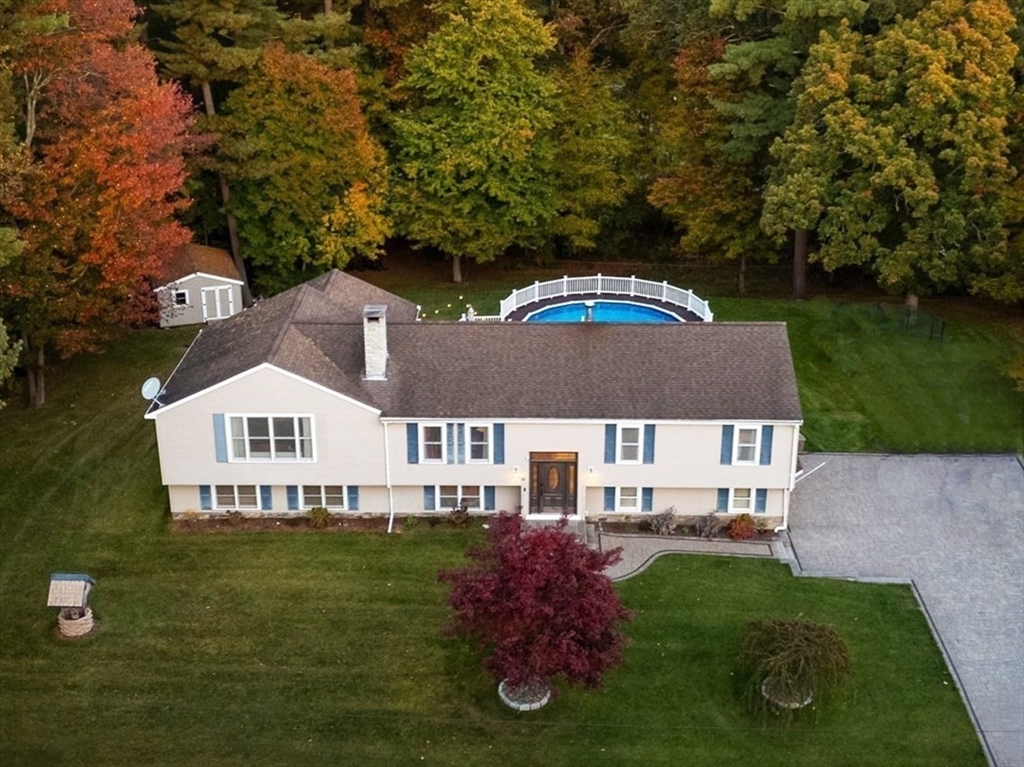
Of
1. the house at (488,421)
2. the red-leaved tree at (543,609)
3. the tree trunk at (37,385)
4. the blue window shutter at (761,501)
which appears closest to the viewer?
the red-leaved tree at (543,609)

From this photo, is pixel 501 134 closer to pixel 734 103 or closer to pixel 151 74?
pixel 734 103

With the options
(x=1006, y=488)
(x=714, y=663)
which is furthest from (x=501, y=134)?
(x=714, y=663)

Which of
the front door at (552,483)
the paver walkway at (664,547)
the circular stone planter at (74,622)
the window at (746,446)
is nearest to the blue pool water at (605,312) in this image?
the front door at (552,483)

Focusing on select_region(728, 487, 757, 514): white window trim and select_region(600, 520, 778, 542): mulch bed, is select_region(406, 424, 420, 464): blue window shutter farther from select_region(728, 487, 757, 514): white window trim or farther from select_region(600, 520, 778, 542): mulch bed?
select_region(728, 487, 757, 514): white window trim

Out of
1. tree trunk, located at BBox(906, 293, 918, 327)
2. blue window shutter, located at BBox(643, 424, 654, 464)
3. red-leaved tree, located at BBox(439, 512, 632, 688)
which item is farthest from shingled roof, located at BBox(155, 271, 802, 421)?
tree trunk, located at BBox(906, 293, 918, 327)

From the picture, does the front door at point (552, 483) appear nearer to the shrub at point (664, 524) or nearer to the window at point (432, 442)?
the shrub at point (664, 524)

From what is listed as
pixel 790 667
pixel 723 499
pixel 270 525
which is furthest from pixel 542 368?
pixel 790 667
